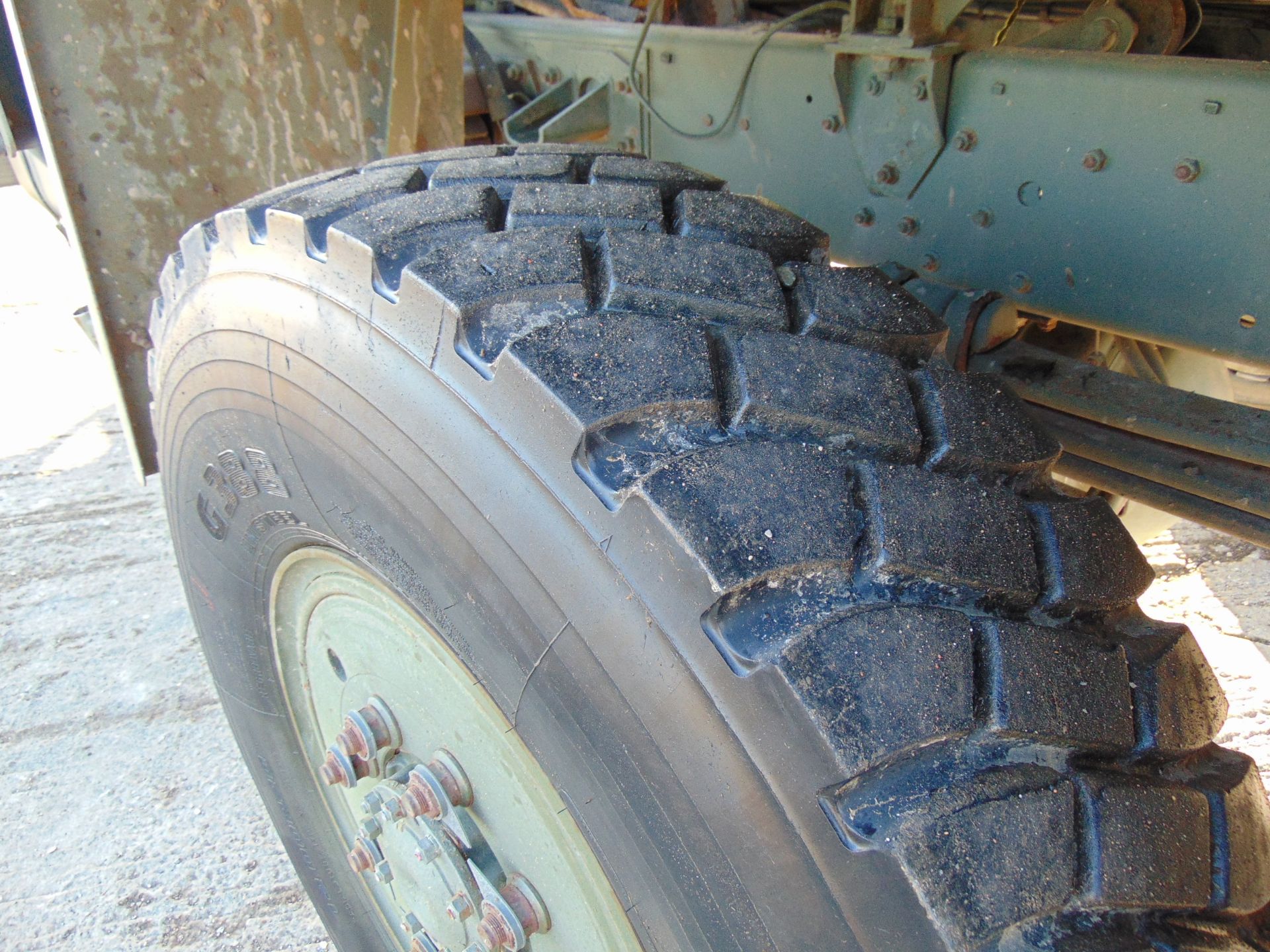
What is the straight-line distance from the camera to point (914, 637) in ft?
2.15

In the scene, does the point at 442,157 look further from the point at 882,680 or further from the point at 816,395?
the point at 882,680

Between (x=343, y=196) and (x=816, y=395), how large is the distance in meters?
0.58

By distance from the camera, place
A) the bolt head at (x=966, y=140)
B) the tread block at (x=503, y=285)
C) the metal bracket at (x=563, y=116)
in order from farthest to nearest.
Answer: the metal bracket at (x=563, y=116)
the bolt head at (x=966, y=140)
the tread block at (x=503, y=285)

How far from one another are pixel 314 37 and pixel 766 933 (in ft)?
4.38

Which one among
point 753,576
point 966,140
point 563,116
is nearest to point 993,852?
point 753,576

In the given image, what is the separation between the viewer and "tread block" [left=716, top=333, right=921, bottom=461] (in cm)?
75

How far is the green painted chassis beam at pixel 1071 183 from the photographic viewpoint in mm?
1011

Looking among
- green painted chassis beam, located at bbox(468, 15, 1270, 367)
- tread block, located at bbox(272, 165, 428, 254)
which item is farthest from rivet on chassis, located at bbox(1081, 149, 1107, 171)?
tread block, located at bbox(272, 165, 428, 254)

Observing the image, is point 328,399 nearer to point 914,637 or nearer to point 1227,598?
point 914,637

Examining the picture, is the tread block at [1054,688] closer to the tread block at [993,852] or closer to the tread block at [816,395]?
the tread block at [993,852]

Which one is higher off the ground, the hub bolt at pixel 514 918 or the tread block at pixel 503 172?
the tread block at pixel 503 172

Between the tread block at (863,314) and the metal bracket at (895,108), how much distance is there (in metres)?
0.46

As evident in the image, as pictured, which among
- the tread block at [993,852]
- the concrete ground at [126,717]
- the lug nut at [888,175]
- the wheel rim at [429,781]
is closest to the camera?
the tread block at [993,852]

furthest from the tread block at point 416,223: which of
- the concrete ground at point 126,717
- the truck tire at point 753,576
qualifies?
the concrete ground at point 126,717
